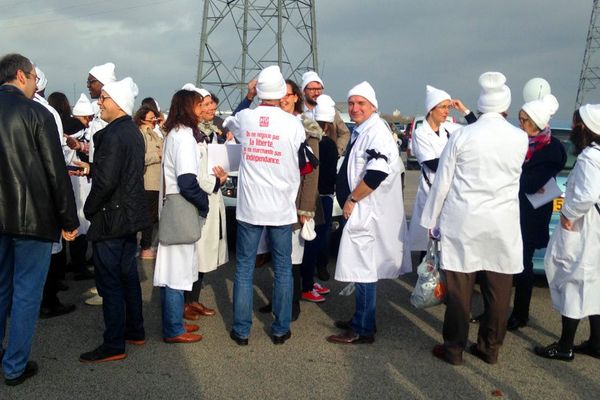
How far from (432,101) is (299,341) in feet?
8.21

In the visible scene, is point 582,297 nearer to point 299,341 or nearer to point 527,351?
point 527,351

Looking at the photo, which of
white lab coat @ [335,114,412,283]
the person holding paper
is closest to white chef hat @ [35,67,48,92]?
white lab coat @ [335,114,412,283]

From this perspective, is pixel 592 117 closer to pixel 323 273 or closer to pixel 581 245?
pixel 581 245

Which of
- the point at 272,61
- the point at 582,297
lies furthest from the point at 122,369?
the point at 272,61

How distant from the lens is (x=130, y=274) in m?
4.14

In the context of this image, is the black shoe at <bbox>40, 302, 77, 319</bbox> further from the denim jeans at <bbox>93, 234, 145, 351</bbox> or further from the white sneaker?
the denim jeans at <bbox>93, 234, 145, 351</bbox>

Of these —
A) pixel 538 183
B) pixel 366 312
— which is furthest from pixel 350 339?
pixel 538 183

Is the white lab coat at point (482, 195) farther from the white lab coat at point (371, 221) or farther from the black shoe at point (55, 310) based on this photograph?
the black shoe at point (55, 310)

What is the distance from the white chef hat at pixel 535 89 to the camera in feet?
17.0

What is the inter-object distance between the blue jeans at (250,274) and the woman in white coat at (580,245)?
2022 millimetres

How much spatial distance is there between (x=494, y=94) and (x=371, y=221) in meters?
1.32

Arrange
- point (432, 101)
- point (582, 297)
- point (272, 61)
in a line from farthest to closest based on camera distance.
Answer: point (272, 61)
point (432, 101)
point (582, 297)

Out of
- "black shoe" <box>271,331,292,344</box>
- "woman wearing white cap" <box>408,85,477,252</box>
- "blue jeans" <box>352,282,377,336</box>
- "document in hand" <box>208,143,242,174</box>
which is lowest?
"black shoe" <box>271,331,292,344</box>

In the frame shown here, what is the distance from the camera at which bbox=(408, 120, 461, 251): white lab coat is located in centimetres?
512
